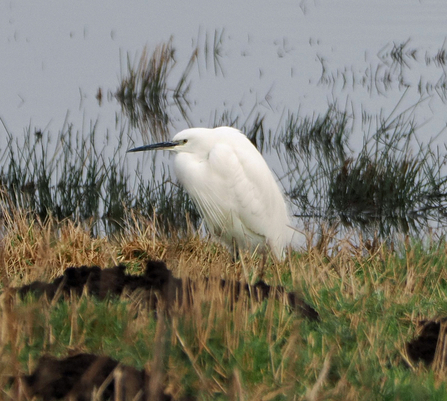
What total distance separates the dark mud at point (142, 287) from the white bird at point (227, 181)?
2032 mm

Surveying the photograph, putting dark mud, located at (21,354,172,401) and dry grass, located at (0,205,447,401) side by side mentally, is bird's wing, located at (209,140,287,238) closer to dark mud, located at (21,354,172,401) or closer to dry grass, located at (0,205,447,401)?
dry grass, located at (0,205,447,401)

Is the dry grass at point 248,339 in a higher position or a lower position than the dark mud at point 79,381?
lower

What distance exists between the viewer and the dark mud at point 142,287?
3.00 metres

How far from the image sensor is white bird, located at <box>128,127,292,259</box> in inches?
214

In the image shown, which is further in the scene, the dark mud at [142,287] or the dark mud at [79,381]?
the dark mud at [142,287]

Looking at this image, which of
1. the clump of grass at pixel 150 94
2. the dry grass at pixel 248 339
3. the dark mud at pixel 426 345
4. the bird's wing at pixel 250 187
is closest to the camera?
the dry grass at pixel 248 339

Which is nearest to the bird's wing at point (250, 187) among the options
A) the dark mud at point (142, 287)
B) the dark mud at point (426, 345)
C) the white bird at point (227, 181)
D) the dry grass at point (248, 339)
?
the white bird at point (227, 181)

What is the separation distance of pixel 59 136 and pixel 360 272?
3510mm

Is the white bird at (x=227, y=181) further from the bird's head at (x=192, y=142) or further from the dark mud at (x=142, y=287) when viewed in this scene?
the dark mud at (x=142, y=287)

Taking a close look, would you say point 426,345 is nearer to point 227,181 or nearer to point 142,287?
point 142,287

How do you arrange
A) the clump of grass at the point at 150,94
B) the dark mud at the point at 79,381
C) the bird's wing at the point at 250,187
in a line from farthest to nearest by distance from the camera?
the clump of grass at the point at 150,94
the bird's wing at the point at 250,187
the dark mud at the point at 79,381

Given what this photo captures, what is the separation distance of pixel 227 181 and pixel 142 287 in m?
2.35

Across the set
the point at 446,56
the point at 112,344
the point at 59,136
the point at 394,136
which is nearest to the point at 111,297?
the point at 112,344

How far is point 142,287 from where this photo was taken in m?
3.21
